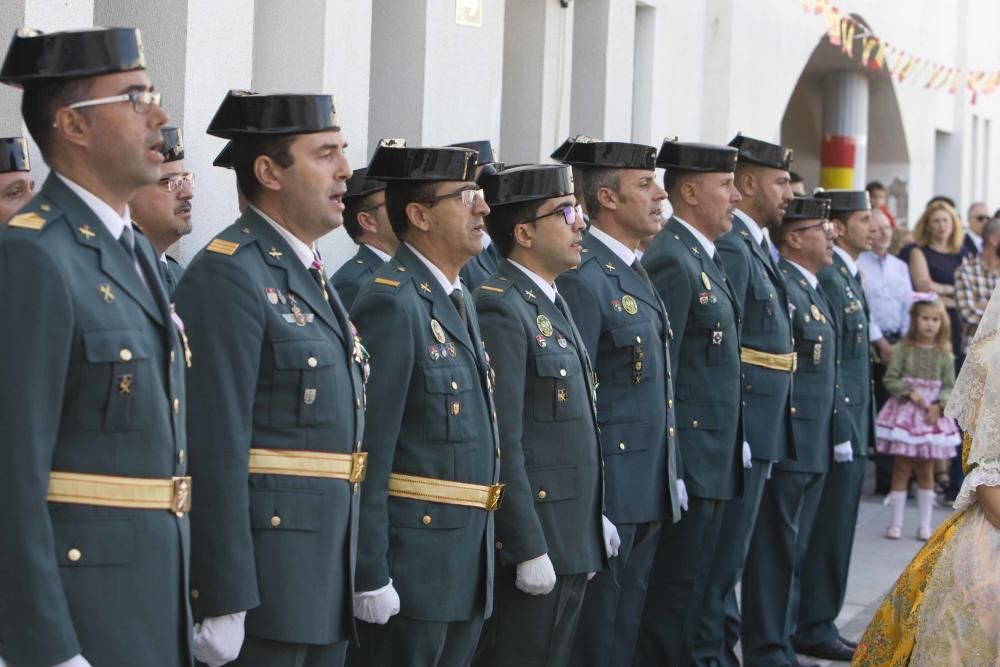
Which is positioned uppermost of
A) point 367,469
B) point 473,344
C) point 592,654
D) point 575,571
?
point 473,344

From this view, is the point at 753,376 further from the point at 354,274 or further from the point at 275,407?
the point at 275,407

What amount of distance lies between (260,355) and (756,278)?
3368 millimetres

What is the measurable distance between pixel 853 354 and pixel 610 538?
9.65 feet

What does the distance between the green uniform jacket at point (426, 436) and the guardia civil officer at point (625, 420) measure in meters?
1.14

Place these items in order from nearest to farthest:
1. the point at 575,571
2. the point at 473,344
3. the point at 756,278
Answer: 1. the point at 473,344
2. the point at 575,571
3. the point at 756,278

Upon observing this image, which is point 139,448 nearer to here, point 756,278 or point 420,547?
point 420,547

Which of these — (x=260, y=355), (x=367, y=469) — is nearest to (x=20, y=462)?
(x=260, y=355)

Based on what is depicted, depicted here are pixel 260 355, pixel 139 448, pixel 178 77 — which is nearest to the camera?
pixel 139 448

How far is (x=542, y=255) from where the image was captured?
15.8ft

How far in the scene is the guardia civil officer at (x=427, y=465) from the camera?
13.2ft

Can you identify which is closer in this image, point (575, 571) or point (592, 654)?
point (575, 571)

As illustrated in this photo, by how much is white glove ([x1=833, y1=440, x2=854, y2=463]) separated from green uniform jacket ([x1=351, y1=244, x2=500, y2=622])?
3.43 metres

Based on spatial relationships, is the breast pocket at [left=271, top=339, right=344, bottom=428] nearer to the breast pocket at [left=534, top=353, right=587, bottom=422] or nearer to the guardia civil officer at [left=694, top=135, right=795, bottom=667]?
the breast pocket at [left=534, top=353, right=587, bottom=422]

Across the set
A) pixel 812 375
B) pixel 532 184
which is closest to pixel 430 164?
pixel 532 184
